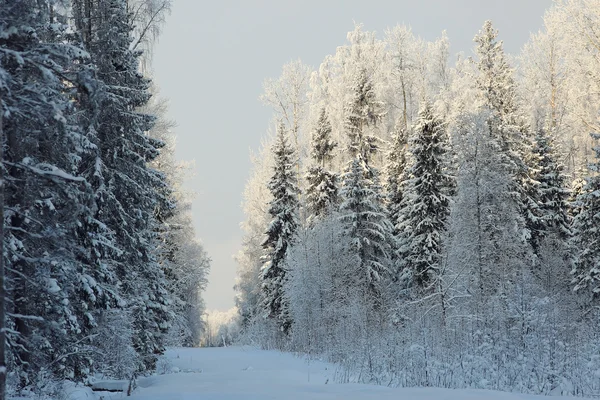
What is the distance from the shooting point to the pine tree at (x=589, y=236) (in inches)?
949

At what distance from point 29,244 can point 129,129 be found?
299 inches

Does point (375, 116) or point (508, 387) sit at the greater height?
point (375, 116)

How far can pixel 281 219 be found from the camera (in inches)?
1281

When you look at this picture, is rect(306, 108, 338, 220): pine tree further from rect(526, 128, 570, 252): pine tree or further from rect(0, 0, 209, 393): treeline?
rect(0, 0, 209, 393): treeline

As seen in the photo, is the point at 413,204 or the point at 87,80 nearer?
the point at 87,80

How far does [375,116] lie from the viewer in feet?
123

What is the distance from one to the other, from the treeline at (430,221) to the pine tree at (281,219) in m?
0.09

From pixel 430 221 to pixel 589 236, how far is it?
711 cm

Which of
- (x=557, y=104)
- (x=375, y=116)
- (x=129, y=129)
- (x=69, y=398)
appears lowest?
(x=69, y=398)

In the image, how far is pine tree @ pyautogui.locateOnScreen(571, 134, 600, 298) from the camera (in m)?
24.1

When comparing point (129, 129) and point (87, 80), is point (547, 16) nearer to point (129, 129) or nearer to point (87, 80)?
point (129, 129)

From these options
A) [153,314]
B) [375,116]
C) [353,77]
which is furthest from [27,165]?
[353,77]

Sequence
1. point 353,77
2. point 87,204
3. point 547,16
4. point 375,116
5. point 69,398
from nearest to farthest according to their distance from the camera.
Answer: point 69,398, point 87,204, point 375,116, point 353,77, point 547,16

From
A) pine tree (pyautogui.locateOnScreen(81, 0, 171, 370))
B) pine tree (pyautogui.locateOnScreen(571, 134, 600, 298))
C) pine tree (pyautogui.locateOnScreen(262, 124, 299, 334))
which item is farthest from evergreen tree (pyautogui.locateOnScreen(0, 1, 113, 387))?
pine tree (pyautogui.locateOnScreen(262, 124, 299, 334))
